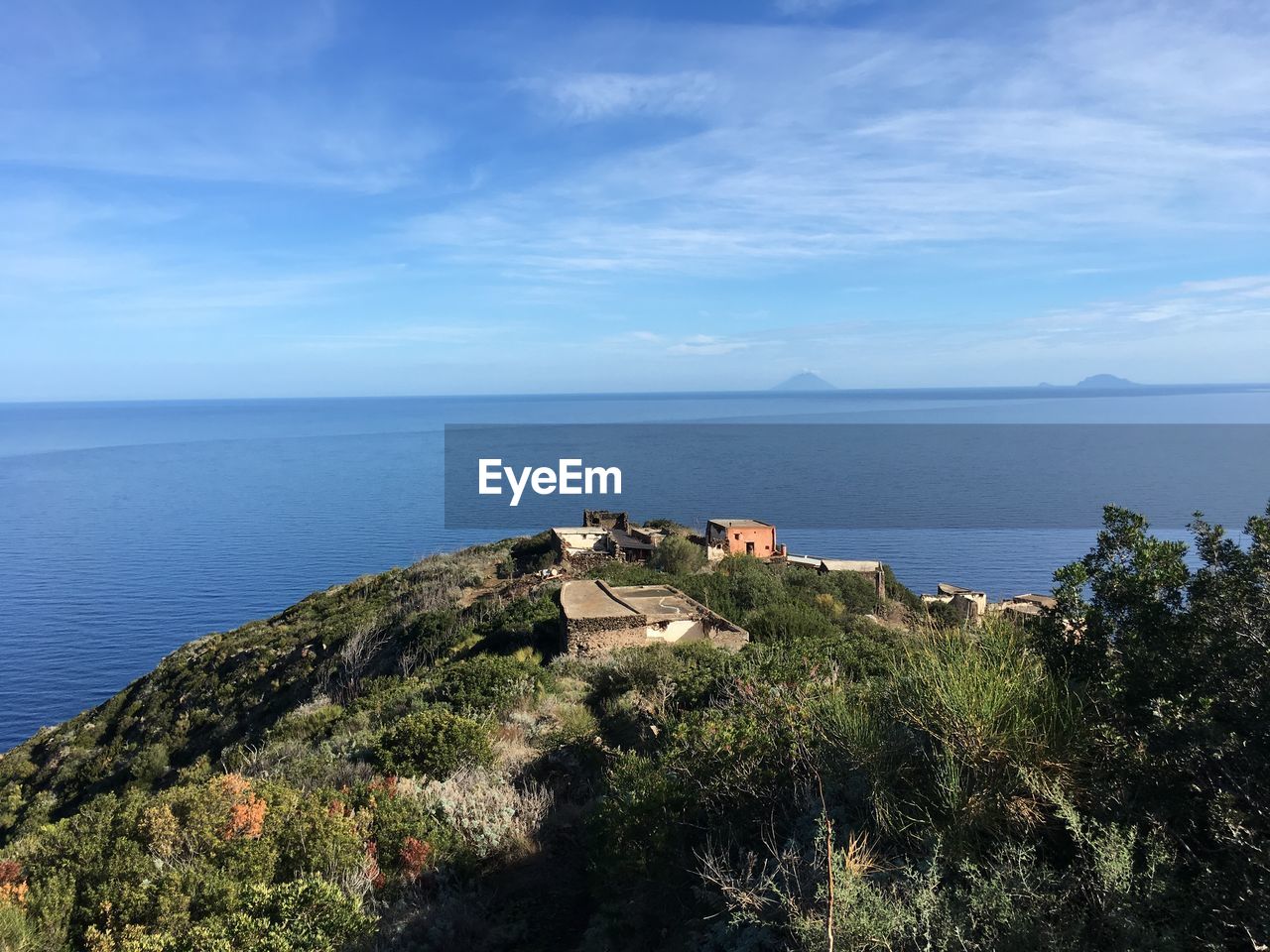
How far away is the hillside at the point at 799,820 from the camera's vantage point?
3.31 meters

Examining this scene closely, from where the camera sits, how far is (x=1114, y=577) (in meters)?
4.84

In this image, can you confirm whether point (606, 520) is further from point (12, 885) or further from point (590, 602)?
point (12, 885)

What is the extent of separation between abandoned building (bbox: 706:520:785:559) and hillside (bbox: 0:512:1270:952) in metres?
22.6

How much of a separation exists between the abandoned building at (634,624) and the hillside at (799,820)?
213 inches

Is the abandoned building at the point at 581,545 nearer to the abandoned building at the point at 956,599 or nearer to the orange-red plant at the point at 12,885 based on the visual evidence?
the abandoned building at the point at 956,599

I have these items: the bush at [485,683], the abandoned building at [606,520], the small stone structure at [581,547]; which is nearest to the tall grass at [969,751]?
the bush at [485,683]

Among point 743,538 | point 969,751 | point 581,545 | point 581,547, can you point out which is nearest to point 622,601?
point 581,547

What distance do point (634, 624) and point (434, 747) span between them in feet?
24.0

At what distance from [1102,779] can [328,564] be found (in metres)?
57.1

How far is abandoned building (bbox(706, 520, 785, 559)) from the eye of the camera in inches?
1277

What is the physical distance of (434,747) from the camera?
862 centimetres

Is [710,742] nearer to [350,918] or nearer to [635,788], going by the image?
[635,788]

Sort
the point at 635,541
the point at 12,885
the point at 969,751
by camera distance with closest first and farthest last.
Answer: the point at 969,751, the point at 12,885, the point at 635,541

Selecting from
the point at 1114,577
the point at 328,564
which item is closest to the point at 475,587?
the point at 1114,577
